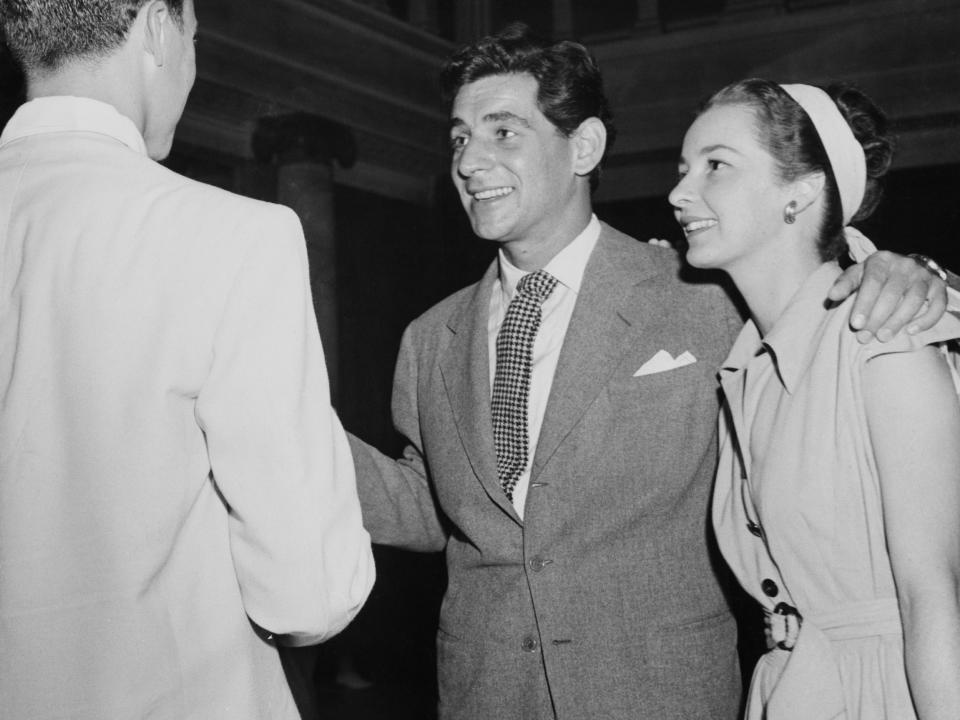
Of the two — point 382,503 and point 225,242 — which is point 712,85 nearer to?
point 382,503

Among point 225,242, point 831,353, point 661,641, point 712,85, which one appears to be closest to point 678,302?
point 831,353

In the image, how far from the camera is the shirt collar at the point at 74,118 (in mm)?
1048

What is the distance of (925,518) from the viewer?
4.27 ft

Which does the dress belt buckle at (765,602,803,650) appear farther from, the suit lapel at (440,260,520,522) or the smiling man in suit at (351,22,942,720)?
the suit lapel at (440,260,520,522)

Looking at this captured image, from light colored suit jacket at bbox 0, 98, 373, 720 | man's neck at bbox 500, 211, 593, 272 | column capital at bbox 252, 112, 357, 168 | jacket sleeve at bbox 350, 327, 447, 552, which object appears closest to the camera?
light colored suit jacket at bbox 0, 98, 373, 720

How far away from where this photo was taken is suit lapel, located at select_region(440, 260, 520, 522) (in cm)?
188

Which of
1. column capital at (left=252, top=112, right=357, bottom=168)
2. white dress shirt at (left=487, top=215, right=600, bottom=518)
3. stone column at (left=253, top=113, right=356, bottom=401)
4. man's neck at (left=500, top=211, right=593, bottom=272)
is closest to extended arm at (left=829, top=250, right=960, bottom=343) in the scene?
white dress shirt at (left=487, top=215, right=600, bottom=518)

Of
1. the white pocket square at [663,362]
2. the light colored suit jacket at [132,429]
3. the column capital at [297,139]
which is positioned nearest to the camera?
the light colored suit jacket at [132,429]

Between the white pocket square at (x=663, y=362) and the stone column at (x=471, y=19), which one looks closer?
the white pocket square at (x=663, y=362)

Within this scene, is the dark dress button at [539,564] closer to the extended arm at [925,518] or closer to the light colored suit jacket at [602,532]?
the light colored suit jacket at [602,532]

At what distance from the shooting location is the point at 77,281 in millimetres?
979

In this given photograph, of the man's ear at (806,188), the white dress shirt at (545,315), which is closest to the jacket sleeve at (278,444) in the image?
the white dress shirt at (545,315)

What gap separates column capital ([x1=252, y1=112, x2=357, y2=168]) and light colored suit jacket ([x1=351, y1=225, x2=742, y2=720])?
348 cm

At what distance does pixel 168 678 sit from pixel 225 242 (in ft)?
1.53
